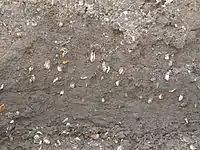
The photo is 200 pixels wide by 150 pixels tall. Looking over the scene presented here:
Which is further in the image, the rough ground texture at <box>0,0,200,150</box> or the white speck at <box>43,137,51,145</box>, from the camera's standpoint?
the white speck at <box>43,137,51,145</box>

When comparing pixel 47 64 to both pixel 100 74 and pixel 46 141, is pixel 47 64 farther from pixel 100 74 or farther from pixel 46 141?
pixel 46 141

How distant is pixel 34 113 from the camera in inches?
82.0

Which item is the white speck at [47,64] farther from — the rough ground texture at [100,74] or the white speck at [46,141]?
the white speck at [46,141]

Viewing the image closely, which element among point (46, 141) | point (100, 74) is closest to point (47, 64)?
point (100, 74)

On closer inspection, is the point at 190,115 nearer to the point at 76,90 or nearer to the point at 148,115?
the point at 148,115

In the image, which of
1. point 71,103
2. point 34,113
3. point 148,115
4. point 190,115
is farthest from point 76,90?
point 190,115

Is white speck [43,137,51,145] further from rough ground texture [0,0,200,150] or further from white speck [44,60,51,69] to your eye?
white speck [44,60,51,69]

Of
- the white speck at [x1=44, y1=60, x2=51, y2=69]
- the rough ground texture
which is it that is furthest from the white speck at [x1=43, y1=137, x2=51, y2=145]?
the white speck at [x1=44, y1=60, x2=51, y2=69]

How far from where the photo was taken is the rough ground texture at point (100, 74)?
1989 mm

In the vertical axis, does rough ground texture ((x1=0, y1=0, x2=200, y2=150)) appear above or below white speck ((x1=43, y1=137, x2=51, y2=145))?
above

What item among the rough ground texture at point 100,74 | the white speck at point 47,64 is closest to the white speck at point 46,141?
the rough ground texture at point 100,74

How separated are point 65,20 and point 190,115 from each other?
70 centimetres

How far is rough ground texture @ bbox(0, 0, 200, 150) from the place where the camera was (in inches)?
78.3

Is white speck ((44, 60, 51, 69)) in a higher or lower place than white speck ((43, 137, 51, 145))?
higher
